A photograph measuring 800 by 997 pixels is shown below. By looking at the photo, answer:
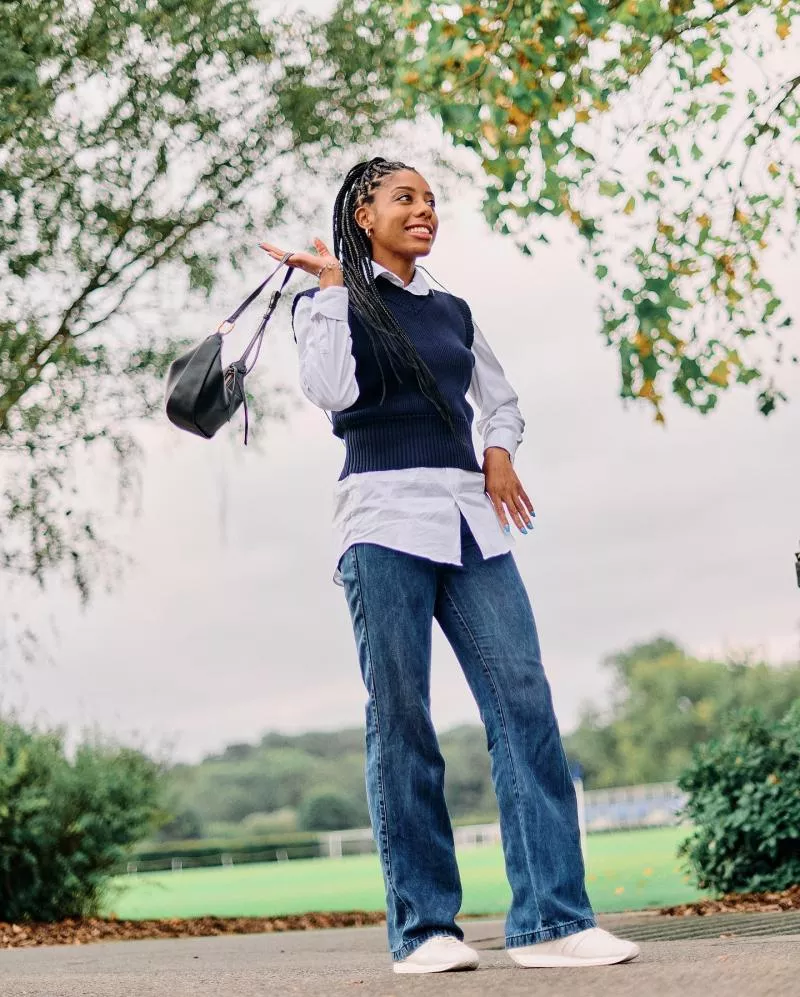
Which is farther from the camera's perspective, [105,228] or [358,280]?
[105,228]

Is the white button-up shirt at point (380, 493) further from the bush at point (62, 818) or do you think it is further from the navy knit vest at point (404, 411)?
the bush at point (62, 818)

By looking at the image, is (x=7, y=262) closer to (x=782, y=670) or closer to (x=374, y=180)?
(x=374, y=180)

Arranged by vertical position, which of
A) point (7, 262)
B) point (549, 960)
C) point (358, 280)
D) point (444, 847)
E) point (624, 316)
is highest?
point (7, 262)

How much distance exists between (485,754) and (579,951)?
92.6 metres

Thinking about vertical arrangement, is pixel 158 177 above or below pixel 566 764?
above

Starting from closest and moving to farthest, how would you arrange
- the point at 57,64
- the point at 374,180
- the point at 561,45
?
the point at 374,180 < the point at 561,45 < the point at 57,64

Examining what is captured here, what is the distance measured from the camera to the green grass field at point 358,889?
43.4 feet

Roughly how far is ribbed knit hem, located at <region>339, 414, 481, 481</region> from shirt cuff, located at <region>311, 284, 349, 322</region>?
0.30m

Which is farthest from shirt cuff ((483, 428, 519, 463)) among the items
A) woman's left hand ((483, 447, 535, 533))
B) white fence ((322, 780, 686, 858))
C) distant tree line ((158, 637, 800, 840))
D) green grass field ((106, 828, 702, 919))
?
distant tree line ((158, 637, 800, 840))

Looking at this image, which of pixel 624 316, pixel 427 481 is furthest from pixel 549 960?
pixel 624 316

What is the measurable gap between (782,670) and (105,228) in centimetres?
8483

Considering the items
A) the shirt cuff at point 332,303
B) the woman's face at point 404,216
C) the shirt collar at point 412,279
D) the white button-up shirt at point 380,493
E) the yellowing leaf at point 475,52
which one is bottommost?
the white button-up shirt at point 380,493

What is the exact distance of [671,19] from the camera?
828 centimetres

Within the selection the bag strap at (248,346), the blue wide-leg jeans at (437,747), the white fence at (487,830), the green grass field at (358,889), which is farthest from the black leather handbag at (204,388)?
the white fence at (487,830)
